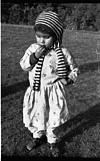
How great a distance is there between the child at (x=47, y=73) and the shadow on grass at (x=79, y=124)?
635 millimetres

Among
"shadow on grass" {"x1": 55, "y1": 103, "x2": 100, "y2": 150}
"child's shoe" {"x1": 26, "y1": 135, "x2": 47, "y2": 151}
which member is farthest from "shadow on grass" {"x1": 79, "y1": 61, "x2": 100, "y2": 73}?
"child's shoe" {"x1": 26, "y1": 135, "x2": 47, "y2": 151}

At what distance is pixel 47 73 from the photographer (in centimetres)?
314

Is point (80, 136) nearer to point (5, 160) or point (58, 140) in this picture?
point (58, 140)

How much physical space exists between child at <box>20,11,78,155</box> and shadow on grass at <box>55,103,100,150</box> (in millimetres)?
635

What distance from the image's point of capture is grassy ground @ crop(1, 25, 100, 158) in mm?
3688

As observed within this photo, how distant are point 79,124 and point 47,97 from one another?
1.25m

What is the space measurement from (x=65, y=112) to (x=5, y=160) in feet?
3.15

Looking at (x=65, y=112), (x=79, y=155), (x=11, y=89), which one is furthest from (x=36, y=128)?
(x=11, y=89)

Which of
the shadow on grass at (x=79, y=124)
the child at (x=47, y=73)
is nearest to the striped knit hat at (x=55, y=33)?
the child at (x=47, y=73)

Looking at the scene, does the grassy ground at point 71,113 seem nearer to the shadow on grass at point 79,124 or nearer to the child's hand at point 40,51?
the shadow on grass at point 79,124

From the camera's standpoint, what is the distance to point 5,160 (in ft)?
11.1

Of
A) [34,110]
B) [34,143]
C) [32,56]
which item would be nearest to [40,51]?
[32,56]

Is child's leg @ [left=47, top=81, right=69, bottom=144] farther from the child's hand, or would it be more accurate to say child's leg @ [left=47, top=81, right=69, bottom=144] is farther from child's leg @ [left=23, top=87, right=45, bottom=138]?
the child's hand

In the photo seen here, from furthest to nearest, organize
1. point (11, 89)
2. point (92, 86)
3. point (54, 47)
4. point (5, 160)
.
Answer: point (92, 86), point (11, 89), point (5, 160), point (54, 47)
